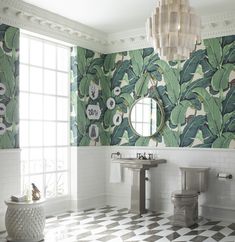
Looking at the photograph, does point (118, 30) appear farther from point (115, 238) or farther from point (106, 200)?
point (115, 238)

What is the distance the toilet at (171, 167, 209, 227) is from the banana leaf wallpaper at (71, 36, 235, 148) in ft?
1.65

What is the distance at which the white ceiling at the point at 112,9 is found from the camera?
5.37 metres

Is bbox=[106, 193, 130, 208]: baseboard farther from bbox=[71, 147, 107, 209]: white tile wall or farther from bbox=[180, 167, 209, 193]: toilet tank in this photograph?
bbox=[180, 167, 209, 193]: toilet tank

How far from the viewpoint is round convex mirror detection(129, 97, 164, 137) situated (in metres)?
6.45

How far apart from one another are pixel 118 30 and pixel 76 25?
81 cm

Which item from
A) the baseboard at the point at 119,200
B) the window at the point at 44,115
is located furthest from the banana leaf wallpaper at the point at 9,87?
the baseboard at the point at 119,200

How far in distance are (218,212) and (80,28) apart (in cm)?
369

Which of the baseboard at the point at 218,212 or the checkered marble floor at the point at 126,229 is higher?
the baseboard at the point at 218,212

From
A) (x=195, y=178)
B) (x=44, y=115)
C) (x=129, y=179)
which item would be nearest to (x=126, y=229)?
(x=195, y=178)

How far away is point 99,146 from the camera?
275 inches

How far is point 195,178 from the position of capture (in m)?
5.79

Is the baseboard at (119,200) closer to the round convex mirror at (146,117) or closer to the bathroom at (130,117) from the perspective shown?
the bathroom at (130,117)

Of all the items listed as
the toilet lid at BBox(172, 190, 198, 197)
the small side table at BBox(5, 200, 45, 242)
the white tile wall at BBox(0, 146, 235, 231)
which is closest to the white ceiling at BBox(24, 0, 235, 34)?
the white tile wall at BBox(0, 146, 235, 231)

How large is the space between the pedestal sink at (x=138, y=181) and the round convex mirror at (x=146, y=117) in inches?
A: 23.2
